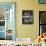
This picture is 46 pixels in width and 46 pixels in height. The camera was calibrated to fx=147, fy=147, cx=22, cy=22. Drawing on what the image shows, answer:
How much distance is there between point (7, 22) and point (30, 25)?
92cm

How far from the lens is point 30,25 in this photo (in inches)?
222

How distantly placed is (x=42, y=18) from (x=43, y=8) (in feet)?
1.25

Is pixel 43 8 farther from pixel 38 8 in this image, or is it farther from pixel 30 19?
pixel 30 19

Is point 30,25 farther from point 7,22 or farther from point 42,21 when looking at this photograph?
point 7,22

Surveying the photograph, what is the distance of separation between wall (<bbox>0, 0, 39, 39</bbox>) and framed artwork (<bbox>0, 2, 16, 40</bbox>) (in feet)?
0.68

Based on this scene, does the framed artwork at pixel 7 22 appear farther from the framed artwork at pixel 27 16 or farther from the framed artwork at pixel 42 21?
the framed artwork at pixel 42 21

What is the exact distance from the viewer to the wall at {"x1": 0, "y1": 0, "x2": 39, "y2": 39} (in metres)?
5.61

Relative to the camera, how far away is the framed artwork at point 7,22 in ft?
18.7

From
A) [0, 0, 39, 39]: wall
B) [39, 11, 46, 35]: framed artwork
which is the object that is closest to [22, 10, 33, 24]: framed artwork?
[0, 0, 39, 39]: wall

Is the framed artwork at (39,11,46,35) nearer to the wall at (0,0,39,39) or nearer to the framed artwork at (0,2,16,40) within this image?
the wall at (0,0,39,39)

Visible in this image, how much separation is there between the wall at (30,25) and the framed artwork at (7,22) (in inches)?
8.2

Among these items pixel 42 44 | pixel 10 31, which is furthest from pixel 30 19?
pixel 42 44

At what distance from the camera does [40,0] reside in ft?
18.0

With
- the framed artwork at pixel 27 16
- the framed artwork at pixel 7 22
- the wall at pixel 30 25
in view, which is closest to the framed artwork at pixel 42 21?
the wall at pixel 30 25
